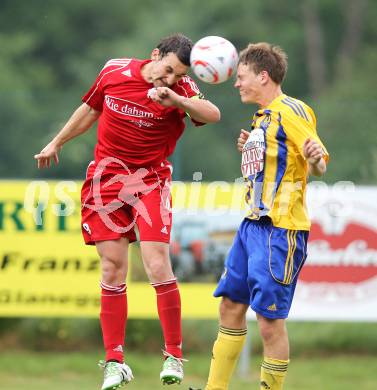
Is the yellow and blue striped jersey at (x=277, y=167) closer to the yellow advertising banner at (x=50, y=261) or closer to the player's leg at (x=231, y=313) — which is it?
the player's leg at (x=231, y=313)

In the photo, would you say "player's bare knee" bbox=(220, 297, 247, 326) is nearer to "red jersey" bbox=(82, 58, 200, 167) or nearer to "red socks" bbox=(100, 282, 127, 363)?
"red socks" bbox=(100, 282, 127, 363)

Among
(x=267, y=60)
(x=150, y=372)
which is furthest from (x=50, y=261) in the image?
(x=267, y=60)

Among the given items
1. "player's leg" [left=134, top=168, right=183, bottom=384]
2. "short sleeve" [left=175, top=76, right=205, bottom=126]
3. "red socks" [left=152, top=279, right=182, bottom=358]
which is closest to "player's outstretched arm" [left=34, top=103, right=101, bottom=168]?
"player's leg" [left=134, top=168, right=183, bottom=384]

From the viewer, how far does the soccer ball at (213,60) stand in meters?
6.95

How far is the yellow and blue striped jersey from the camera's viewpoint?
6992 mm

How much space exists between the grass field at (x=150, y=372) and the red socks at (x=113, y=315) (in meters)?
2.59

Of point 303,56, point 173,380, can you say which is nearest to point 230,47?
point 173,380

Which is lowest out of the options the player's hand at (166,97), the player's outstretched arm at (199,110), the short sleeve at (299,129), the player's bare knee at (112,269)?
the player's bare knee at (112,269)

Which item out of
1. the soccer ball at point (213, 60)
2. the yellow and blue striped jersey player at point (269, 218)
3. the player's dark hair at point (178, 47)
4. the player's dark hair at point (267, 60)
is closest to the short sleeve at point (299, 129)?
the yellow and blue striped jersey player at point (269, 218)

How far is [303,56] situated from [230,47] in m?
24.7

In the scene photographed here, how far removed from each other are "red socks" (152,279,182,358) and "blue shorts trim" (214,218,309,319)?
1.44 ft

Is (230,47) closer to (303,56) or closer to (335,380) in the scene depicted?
(335,380)

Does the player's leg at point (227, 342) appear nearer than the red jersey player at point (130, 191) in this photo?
Yes

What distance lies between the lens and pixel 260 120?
23.3ft
